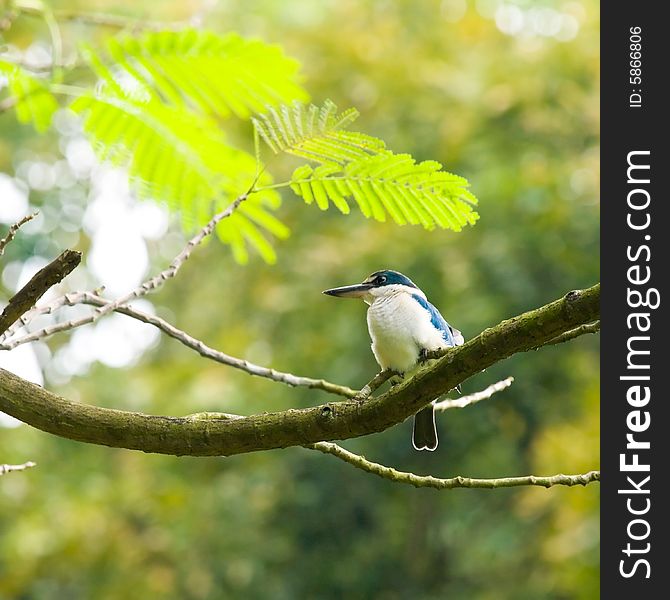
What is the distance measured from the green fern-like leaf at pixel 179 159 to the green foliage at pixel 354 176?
21 cm

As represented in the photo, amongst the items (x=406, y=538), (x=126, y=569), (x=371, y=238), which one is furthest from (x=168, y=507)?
(x=371, y=238)

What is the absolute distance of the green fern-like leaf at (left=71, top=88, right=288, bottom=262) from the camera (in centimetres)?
233

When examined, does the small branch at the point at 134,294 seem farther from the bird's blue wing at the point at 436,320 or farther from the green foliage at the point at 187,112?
the bird's blue wing at the point at 436,320

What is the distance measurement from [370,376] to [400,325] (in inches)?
200

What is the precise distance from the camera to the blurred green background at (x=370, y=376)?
25.0 ft

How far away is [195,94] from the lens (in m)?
2.47

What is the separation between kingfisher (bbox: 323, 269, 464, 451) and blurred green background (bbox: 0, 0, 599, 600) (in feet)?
14.3

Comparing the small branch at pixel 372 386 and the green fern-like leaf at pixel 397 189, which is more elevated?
the green fern-like leaf at pixel 397 189

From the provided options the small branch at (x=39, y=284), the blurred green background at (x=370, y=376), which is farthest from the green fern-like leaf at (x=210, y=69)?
the blurred green background at (x=370, y=376)

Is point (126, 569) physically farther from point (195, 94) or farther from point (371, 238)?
point (195, 94)

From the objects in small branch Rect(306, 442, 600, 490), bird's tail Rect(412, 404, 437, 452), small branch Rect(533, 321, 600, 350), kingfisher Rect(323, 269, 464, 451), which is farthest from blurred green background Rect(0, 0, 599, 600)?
small branch Rect(533, 321, 600, 350)

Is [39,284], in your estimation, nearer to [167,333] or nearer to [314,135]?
[167,333]

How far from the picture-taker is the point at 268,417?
1.69 meters

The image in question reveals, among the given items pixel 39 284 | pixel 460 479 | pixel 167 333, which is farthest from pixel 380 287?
pixel 39 284
